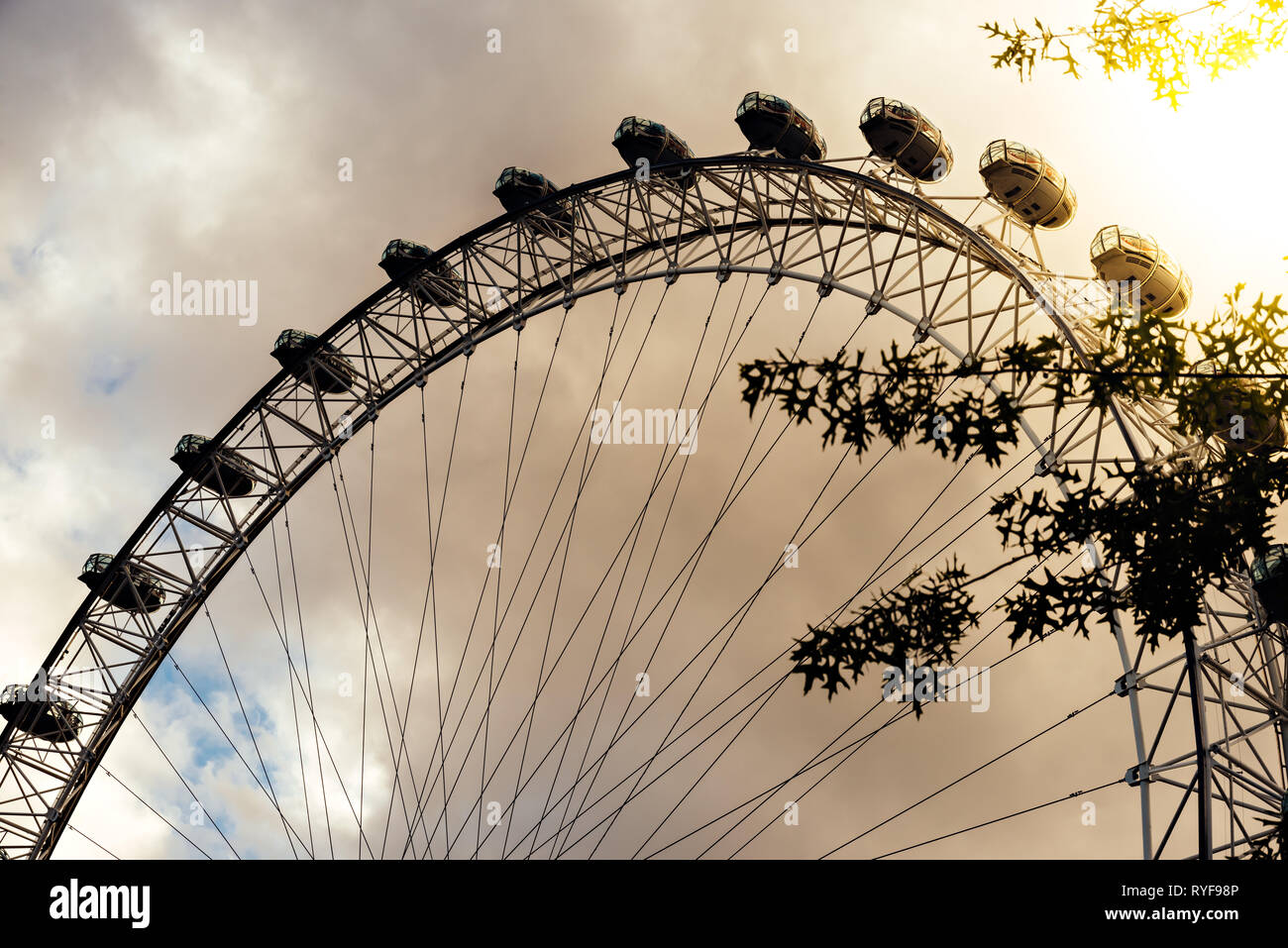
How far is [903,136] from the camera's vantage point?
20.8 meters

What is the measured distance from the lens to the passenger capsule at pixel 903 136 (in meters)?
20.8

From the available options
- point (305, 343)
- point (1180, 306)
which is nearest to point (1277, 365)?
point (1180, 306)

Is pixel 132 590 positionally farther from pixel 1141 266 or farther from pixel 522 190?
pixel 1141 266

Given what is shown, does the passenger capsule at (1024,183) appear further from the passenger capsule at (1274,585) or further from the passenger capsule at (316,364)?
the passenger capsule at (316,364)

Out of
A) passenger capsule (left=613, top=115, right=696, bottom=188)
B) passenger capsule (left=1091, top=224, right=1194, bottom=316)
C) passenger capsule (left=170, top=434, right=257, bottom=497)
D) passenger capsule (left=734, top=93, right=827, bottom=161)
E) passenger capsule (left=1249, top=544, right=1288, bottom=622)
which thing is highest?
passenger capsule (left=613, top=115, right=696, bottom=188)

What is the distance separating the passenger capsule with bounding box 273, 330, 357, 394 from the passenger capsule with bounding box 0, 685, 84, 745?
1234 cm

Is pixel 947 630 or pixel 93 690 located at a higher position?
pixel 93 690

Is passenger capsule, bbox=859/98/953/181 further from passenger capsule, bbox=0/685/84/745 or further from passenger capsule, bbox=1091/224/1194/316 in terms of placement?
passenger capsule, bbox=0/685/84/745

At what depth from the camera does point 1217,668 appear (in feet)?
49.3

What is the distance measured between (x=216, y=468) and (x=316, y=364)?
170 inches

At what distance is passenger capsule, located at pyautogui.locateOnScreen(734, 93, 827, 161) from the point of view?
74.6 ft

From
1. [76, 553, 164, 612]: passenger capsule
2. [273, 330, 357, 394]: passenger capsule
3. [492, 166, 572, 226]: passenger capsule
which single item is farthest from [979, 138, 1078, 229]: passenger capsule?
[76, 553, 164, 612]: passenger capsule
